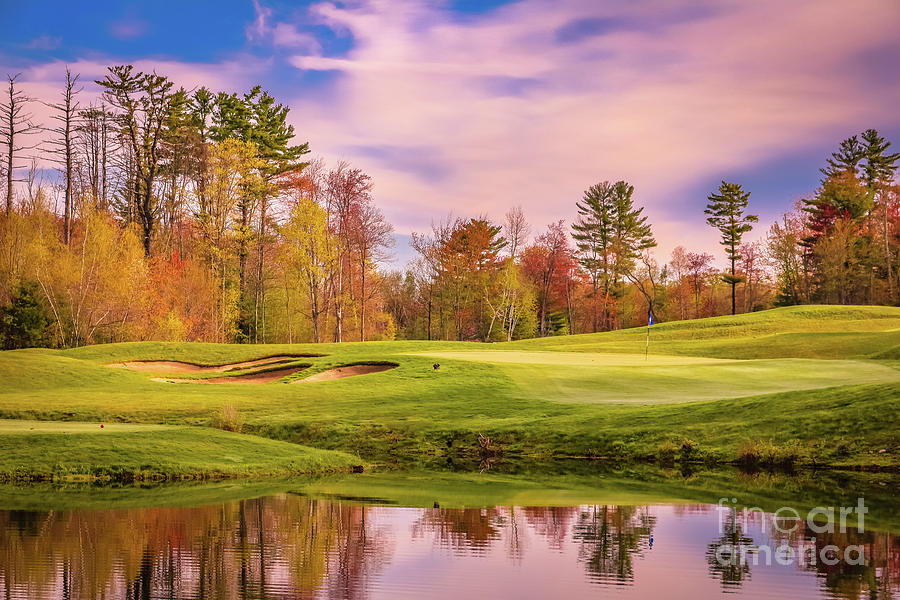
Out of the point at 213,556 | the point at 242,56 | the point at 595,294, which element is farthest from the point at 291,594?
the point at 595,294

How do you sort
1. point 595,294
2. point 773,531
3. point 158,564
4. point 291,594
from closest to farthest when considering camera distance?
point 291,594, point 158,564, point 773,531, point 595,294

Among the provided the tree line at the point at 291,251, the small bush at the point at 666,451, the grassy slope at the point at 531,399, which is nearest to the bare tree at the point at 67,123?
the tree line at the point at 291,251

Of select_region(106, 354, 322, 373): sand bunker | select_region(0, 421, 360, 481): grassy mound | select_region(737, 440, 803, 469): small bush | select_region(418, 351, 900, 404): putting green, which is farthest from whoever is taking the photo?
select_region(106, 354, 322, 373): sand bunker

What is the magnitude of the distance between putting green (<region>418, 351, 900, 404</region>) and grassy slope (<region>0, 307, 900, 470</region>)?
0.08 meters

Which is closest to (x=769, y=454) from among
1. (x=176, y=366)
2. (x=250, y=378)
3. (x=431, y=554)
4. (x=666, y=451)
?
(x=666, y=451)

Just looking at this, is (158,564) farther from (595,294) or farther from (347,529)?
(595,294)

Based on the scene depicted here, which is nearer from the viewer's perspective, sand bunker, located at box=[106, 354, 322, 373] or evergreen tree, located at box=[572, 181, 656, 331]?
sand bunker, located at box=[106, 354, 322, 373]

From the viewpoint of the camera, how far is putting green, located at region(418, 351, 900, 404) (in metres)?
29.3

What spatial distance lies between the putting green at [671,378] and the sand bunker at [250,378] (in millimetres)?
7349

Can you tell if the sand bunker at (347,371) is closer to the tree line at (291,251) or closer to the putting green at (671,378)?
the putting green at (671,378)

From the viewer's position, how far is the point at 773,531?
1227 centimetres

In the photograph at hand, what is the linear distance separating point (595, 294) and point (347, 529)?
269 feet

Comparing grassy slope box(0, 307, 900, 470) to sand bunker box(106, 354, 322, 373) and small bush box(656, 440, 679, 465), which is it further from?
sand bunker box(106, 354, 322, 373)

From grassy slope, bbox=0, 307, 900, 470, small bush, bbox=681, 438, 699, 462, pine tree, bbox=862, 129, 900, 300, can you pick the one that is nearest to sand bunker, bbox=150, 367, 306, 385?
grassy slope, bbox=0, 307, 900, 470
